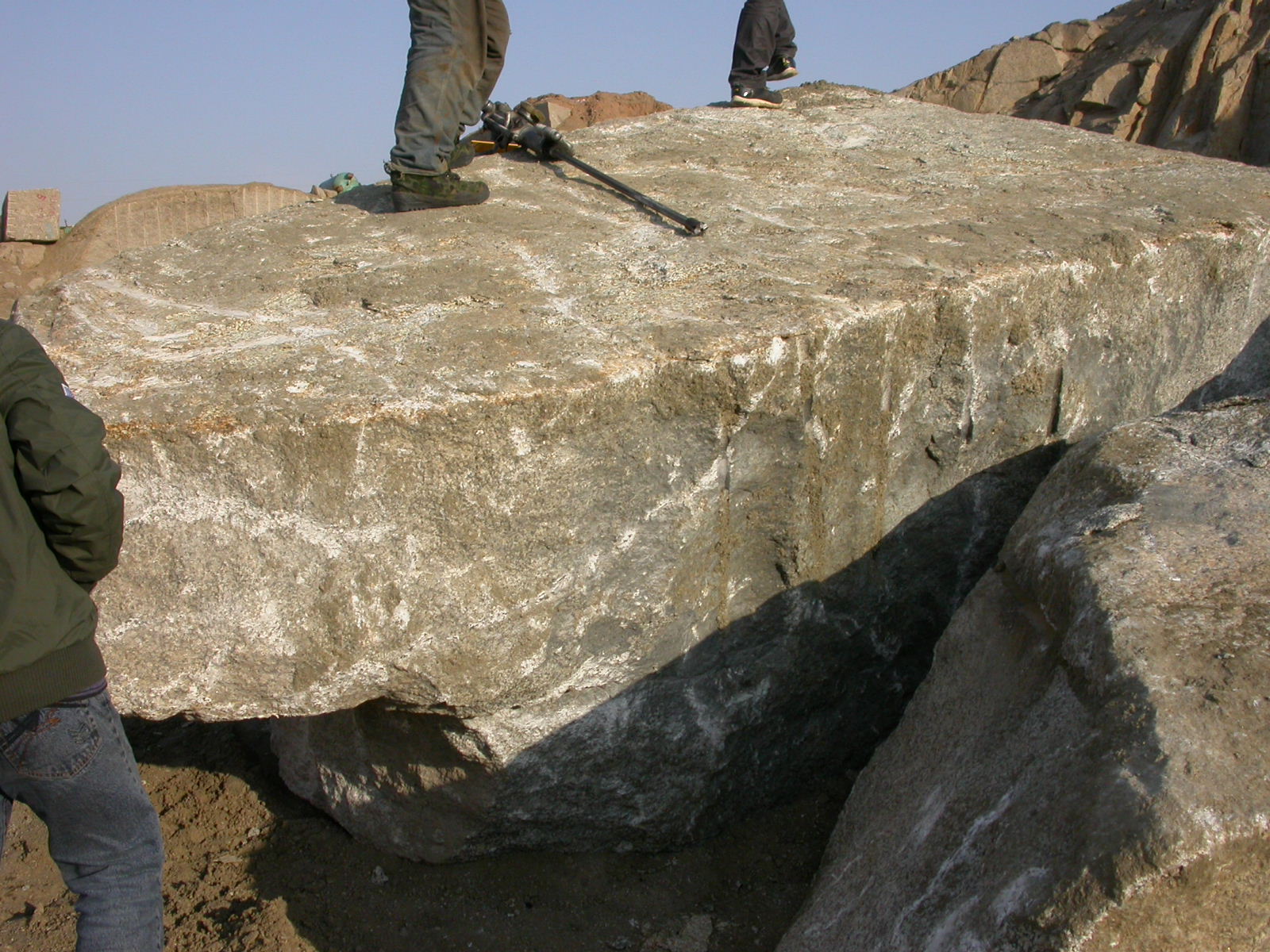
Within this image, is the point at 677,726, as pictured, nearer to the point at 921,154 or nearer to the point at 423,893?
the point at 423,893

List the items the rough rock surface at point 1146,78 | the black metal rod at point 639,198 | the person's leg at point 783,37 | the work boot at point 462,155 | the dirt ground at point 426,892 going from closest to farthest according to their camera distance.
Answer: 1. the dirt ground at point 426,892
2. the black metal rod at point 639,198
3. the work boot at point 462,155
4. the person's leg at point 783,37
5. the rough rock surface at point 1146,78

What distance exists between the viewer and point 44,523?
1322 millimetres

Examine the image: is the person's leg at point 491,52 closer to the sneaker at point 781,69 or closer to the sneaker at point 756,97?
the sneaker at point 756,97

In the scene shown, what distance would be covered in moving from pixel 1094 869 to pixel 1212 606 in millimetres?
404

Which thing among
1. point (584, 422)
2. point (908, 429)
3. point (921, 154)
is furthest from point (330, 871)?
point (921, 154)

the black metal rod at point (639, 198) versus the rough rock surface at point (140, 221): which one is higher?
the black metal rod at point (639, 198)

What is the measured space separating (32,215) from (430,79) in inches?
292

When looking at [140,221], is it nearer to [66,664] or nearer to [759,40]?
[759,40]

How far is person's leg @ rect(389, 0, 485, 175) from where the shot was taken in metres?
2.45

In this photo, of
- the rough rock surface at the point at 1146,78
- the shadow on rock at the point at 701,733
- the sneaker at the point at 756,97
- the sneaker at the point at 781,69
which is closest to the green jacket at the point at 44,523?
the shadow on rock at the point at 701,733

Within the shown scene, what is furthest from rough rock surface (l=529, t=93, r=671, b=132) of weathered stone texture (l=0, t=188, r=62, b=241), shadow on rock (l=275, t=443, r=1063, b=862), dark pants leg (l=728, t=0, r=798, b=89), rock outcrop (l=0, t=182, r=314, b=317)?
shadow on rock (l=275, t=443, r=1063, b=862)

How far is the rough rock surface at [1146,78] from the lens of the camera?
8992 mm

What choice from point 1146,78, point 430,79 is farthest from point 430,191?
point 1146,78

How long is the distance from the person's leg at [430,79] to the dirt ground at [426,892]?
152 cm
